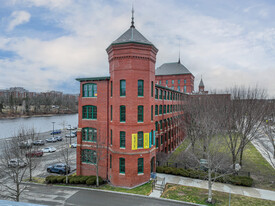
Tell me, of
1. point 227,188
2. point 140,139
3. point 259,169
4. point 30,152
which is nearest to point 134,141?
point 140,139

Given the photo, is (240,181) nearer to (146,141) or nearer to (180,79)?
(146,141)

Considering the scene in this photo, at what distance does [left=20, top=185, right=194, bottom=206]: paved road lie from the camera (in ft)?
53.9

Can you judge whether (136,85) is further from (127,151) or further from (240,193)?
(240,193)

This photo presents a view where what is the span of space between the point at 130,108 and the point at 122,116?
135 centimetres

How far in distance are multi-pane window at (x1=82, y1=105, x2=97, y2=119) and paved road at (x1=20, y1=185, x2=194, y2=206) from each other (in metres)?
8.43

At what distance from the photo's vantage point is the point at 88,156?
22.9m

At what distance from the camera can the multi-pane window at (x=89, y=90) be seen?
23.0 m

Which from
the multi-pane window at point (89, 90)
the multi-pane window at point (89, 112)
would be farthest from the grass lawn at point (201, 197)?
the multi-pane window at point (89, 90)

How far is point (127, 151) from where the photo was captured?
783 inches

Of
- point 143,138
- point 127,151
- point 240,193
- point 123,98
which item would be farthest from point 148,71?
point 240,193

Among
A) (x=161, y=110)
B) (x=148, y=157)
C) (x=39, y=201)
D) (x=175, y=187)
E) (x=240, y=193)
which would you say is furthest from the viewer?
(x=161, y=110)

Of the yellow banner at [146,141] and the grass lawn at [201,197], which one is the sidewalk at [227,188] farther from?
the yellow banner at [146,141]

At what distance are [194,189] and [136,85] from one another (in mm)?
12519

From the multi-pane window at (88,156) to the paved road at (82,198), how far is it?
3.98 m
